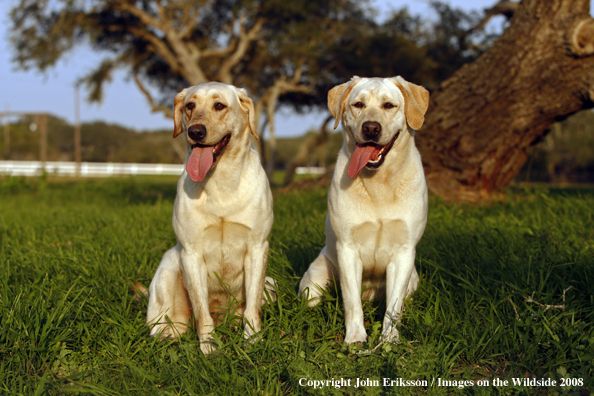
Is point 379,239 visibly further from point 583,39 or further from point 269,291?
point 583,39

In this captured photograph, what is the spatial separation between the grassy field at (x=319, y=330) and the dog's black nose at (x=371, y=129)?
3.50 feet

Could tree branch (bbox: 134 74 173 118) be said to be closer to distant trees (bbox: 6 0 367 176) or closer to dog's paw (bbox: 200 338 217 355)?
distant trees (bbox: 6 0 367 176)

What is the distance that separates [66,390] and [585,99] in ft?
21.7

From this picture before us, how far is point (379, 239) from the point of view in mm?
3000

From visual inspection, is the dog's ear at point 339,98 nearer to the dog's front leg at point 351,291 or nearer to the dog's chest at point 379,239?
the dog's chest at point 379,239

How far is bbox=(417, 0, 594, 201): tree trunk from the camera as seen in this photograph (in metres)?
6.33

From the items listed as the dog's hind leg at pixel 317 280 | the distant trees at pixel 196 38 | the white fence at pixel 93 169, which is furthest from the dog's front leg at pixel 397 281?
the white fence at pixel 93 169

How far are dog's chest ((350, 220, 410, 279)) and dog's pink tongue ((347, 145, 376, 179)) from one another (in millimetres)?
319

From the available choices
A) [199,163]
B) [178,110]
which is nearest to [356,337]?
[199,163]

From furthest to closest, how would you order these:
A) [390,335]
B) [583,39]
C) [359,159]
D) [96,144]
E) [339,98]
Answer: [96,144] → [583,39] → [339,98] → [359,159] → [390,335]

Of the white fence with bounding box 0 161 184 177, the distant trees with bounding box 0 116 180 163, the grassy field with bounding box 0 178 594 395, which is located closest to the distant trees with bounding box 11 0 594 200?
the grassy field with bounding box 0 178 594 395

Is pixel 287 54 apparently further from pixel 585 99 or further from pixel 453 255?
pixel 453 255

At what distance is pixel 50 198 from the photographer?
1115cm

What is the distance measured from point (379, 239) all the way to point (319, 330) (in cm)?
67
